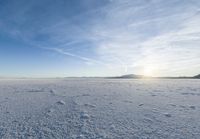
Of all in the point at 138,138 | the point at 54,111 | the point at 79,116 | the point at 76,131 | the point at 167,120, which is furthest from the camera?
the point at 54,111

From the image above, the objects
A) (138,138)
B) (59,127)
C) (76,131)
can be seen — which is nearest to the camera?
(138,138)

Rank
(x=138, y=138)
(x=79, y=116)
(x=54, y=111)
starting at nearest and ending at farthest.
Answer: (x=138, y=138) < (x=79, y=116) < (x=54, y=111)

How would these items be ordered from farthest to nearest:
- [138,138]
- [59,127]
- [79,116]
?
[79,116]
[59,127]
[138,138]

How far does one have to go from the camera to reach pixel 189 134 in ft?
10.3

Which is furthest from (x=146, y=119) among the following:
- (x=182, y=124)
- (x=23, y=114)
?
(x=23, y=114)

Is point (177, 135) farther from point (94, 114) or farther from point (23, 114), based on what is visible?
point (23, 114)

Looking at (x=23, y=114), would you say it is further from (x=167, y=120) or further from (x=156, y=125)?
(x=167, y=120)

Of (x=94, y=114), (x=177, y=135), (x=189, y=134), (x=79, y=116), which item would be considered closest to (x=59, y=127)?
(x=79, y=116)

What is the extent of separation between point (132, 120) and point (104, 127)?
901 millimetres

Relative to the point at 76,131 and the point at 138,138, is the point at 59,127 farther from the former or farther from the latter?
the point at 138,138

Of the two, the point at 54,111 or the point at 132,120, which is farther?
the point at 54,111

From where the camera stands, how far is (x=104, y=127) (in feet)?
11.7

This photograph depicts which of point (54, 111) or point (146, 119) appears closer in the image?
point (146, 119)

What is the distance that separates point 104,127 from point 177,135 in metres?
1.52
